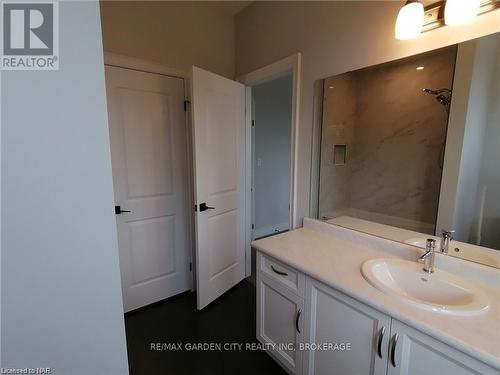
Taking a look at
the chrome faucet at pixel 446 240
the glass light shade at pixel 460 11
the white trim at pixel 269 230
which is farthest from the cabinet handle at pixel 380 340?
the white trim at pixel 269 230

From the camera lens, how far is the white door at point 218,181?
6.66ft

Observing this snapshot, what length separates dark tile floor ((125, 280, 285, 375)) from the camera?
1.63 meters

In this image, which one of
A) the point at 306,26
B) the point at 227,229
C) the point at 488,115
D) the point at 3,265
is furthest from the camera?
the point at 227,229

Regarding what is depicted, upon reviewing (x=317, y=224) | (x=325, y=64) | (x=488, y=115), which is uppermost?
(x=325, y=64)

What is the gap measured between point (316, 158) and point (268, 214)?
2.25m

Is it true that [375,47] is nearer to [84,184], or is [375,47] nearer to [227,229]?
[84,184]

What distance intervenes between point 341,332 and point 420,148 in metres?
1.04

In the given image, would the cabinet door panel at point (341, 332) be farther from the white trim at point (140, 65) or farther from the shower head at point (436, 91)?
the white trim at point (140, 65)

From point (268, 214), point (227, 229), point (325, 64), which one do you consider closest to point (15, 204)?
point (325, 64)

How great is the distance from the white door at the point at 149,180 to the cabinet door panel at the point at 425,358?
6.14 feet

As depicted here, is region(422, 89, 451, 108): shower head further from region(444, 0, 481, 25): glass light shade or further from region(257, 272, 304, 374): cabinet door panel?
A: region(257, 272, 304, 374): cabinet door panel

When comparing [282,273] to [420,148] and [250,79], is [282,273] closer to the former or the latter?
[420,148]

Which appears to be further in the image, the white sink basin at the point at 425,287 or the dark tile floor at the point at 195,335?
the dark tile floor at the point at 195,335

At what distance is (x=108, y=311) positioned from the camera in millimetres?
648
